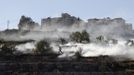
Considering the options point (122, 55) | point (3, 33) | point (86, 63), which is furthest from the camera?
point (3, 33)

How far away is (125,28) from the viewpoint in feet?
409

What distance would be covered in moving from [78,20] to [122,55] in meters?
73.6

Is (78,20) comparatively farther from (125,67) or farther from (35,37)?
(125,67)

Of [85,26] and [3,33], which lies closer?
[3,33]

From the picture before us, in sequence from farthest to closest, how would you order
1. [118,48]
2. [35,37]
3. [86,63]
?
[35,37] → [118,48] → [86,63]

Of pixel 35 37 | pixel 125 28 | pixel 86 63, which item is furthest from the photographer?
pixel 125 28

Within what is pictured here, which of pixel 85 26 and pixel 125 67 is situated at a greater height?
pixel 85 26

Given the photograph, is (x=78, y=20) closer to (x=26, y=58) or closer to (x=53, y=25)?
(x=53, y=25)

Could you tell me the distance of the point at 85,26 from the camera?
128 meters

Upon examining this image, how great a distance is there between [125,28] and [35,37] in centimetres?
4154

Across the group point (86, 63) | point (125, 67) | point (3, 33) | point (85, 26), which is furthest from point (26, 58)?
point (85, 26)

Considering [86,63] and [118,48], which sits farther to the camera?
[118,48]

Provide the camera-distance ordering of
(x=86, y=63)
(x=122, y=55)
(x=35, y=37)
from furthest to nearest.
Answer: (x=35, y=37) < (x=122, y=55) < (x=86, y=63)

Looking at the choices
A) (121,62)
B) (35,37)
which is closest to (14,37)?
(35,37)
